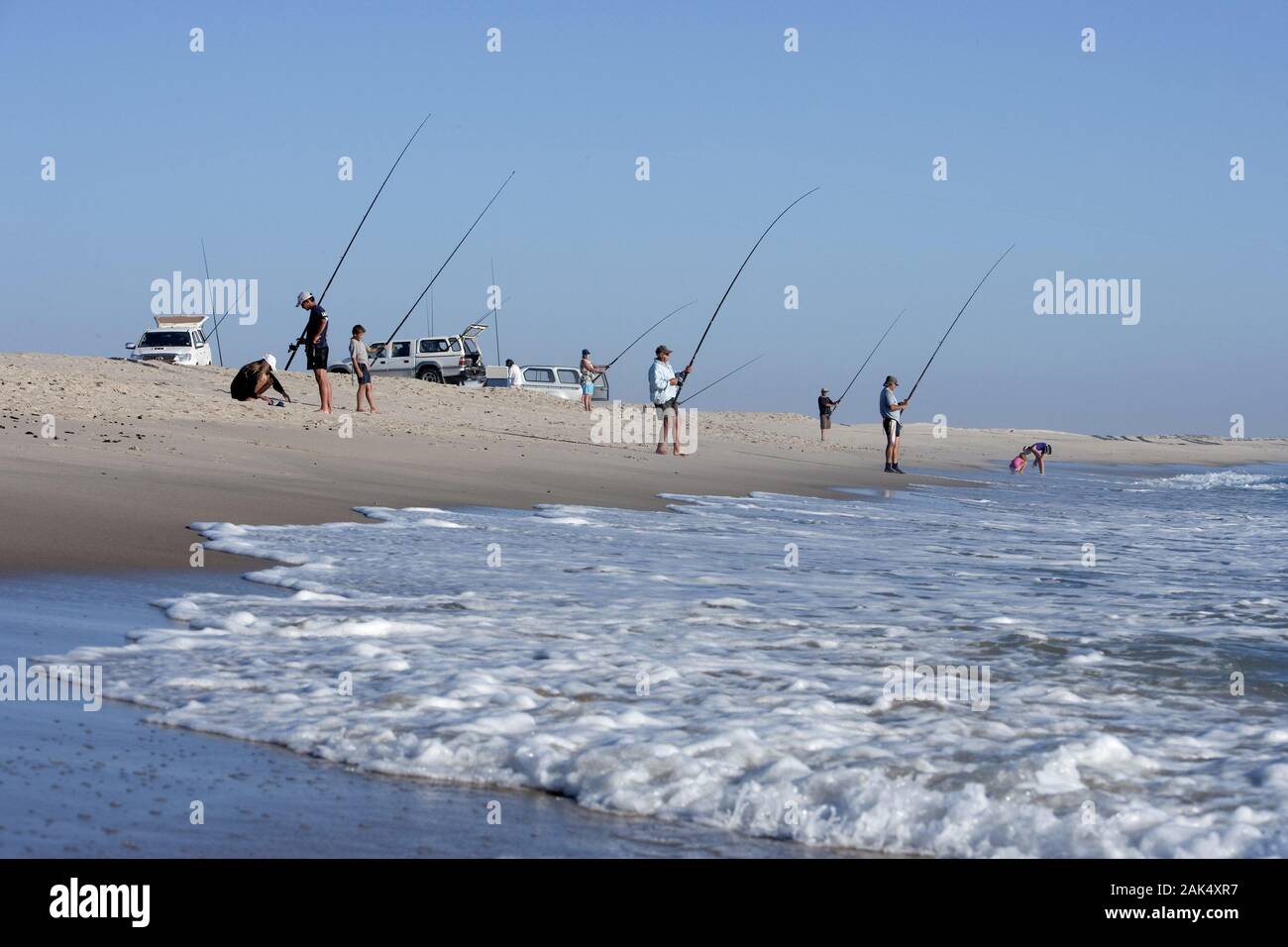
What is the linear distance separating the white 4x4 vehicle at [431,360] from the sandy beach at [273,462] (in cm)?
583

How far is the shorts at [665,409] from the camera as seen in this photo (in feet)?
60.0

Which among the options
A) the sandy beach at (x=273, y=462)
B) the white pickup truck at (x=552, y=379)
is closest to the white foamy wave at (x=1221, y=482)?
the sandy beach at (x=273, y=462)

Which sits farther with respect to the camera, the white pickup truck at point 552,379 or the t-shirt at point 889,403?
the white pickup truck at point 552,379

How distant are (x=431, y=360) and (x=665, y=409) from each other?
1500 cm

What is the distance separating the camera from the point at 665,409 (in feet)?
60.4

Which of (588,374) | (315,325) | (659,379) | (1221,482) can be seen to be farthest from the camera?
(588,374)

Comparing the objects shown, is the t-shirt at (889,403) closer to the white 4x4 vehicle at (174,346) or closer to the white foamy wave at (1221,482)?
the white foamy wave at (1221,482)

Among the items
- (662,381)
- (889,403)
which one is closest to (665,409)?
(662,381)

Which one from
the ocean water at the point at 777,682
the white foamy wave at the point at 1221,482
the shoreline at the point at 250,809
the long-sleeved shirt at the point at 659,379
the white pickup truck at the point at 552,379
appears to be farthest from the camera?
the white pickup truck at the point at 552,379

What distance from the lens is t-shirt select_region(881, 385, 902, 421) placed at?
20.8 metres

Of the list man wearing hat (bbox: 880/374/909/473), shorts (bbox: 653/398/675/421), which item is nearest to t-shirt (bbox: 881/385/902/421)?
man wearing hat (bbox: 880/374/909/473)

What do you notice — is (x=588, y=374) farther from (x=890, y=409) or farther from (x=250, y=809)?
→ (x=250, y=809)
